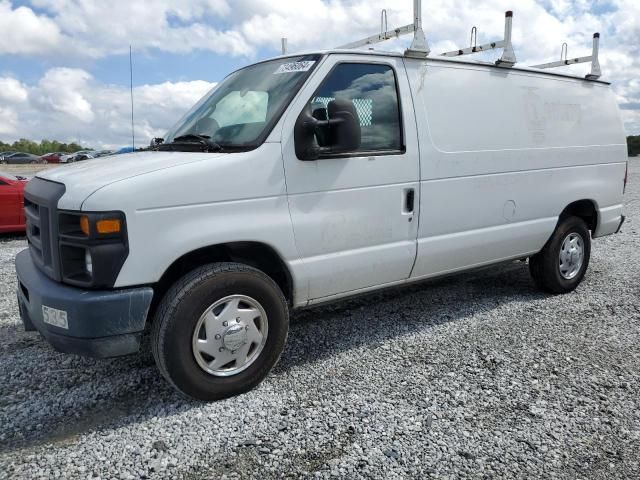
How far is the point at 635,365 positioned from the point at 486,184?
68.6 inches

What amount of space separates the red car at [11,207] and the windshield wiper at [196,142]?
20.8ft

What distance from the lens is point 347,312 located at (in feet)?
16.1

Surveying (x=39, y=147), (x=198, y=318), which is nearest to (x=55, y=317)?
Result: (x=198, y=318)

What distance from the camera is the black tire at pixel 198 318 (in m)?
3.02

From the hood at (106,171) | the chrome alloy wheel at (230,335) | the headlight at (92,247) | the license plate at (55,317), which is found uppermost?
the hood at (106,171)

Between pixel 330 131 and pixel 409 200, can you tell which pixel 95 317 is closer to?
pixel 330 131

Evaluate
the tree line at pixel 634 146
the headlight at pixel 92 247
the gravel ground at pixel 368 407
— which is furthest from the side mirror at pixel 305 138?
the tree line at pixel 634 146

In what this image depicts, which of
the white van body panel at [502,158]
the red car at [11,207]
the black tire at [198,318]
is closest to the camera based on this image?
the black tire at [198,318]

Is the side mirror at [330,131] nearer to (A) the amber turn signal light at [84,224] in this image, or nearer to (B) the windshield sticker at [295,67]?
(B) the windshield sticker at [295,67]

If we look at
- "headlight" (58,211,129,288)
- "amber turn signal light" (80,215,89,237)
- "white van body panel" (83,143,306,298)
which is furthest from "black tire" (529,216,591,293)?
"amber turn signal light" (80,215,89,237)

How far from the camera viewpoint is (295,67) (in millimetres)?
3635

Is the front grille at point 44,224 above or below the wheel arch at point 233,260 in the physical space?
above

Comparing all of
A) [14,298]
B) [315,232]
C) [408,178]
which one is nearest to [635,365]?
[408,178]

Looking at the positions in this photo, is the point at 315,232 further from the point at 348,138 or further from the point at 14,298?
the point at 14,298
